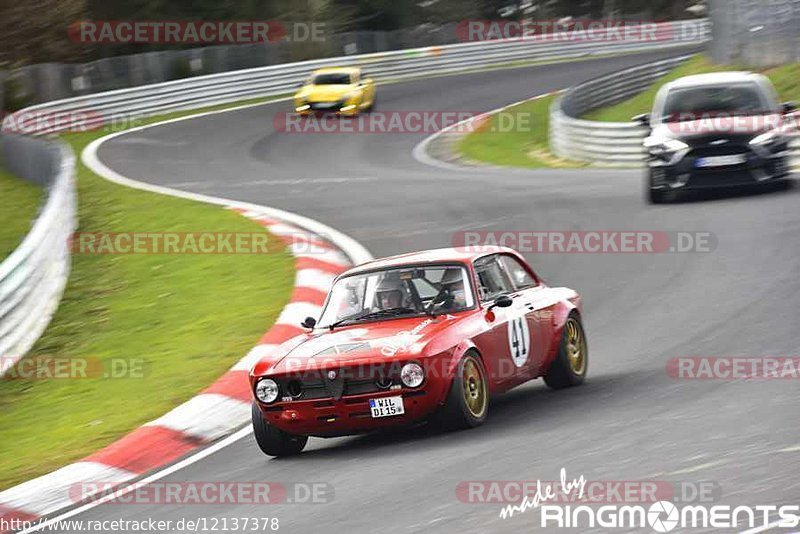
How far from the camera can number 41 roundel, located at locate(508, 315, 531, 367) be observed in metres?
9.23

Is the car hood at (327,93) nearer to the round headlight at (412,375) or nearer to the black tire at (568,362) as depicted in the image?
the black tire at (568,362)

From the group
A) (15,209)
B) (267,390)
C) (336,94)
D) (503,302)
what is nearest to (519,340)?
(503,302)

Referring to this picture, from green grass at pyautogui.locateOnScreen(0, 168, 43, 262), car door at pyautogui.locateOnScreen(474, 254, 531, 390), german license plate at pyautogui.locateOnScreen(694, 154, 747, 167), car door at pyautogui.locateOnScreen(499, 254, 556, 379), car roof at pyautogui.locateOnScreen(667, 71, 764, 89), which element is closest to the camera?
car door at pyautogui.locateOnScreen(474, 254, 531, 390)

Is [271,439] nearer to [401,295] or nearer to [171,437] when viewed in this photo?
[171,437]

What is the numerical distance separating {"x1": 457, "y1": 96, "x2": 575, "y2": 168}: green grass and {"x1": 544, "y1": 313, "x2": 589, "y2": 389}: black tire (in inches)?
618

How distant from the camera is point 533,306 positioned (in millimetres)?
9680

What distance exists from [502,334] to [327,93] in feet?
88.7

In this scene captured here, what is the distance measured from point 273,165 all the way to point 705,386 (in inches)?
760

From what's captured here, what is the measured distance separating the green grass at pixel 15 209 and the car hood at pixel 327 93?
35.4 ft

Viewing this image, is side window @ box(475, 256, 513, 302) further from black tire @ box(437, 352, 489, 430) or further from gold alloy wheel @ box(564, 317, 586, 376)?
black tire @ box(437, 352, 489, 430)

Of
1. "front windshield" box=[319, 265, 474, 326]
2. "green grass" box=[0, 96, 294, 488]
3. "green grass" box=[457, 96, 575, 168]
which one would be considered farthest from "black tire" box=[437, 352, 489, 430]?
"green grass" box=[457, 96, 575, 168]

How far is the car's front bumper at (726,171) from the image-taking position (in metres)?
17.1

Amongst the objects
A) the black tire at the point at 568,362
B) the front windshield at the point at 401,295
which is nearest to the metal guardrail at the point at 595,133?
the black tire at the point at 568,362

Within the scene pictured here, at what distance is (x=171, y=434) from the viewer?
945 centimetres
